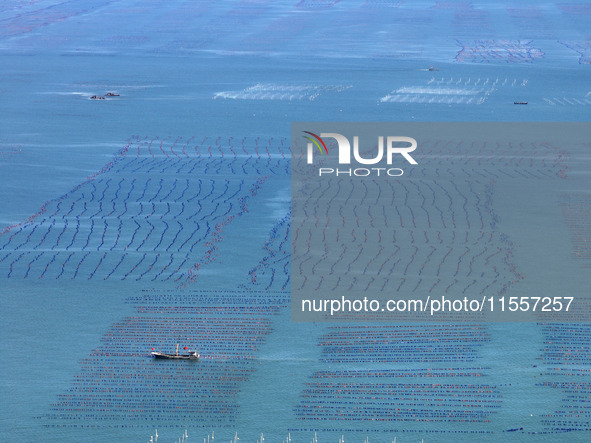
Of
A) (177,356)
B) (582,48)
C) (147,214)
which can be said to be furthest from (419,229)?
(582,48)

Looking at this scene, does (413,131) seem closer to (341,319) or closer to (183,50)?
(341,319)

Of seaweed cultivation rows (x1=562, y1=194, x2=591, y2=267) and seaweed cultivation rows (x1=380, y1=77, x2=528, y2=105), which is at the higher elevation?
seaweed cultivation rows (x1=562, y1=194, x2=591, y2=267)

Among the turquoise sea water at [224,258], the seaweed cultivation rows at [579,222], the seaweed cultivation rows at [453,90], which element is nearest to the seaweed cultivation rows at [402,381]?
the turquoise sea water at [224,258]

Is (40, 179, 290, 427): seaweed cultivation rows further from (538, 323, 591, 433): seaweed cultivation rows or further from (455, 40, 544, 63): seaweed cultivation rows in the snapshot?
(455, 40, 544, 63): seaweed cultivation rows

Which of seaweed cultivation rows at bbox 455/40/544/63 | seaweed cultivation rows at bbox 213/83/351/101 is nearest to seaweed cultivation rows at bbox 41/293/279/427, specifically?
seaweed cultivation rows at bbox 213/83/351/101

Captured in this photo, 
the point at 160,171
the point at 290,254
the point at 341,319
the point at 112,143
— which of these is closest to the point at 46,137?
the point at 112,143

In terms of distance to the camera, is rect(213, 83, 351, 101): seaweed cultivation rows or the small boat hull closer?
the small boat hull

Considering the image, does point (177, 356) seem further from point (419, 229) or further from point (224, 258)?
point (419, 229)
